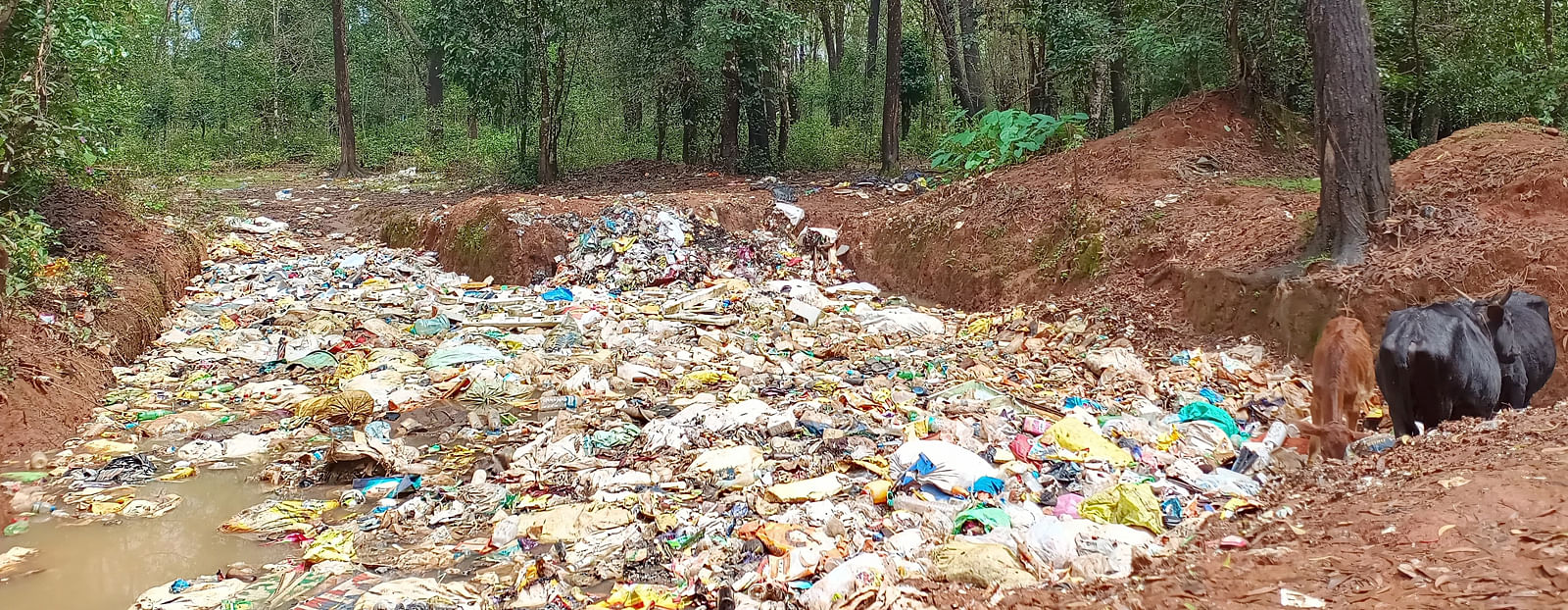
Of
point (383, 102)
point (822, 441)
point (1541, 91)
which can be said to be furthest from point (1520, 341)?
point (383, 102)

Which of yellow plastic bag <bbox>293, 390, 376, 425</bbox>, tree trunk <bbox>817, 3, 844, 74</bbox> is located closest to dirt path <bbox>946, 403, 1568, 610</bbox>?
yellow plastic bag <bbox>293, 390, 376, 425</bbox>

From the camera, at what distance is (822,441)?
191 inches

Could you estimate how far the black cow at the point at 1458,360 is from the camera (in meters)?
4.21

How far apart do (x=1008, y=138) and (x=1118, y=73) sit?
160cm

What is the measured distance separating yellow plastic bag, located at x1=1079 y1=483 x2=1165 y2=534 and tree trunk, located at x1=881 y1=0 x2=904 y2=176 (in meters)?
9.36

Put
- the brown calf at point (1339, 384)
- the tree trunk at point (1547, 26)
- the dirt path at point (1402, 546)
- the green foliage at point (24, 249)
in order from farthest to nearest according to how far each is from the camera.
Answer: the tree trunk at point (1547, 26) < the green foliage at point (24, 249) < the brown calf at point (1339, 384) < the dirt path at point (1402, 546)

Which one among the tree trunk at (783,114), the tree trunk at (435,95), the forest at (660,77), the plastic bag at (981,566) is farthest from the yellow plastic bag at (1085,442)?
the tree trunk at (435,95)

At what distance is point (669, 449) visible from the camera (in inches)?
196

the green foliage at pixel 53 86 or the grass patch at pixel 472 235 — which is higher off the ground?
the green foliage at pixel 53 86

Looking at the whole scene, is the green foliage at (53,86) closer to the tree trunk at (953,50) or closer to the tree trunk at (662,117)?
the tree trunk at (662,117)

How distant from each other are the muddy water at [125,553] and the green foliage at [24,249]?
264 cm

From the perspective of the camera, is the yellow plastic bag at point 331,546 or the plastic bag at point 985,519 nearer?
the plastic bag at point 985,519

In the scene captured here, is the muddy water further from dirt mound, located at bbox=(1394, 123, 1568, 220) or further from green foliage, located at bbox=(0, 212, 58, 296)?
dirt mound, located at bbox=(1394, 123, 1568, 220)

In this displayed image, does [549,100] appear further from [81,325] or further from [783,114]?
[81,325]
